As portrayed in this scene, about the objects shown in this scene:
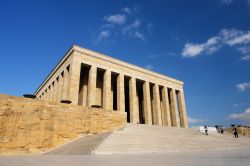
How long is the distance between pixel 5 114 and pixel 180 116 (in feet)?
91.4

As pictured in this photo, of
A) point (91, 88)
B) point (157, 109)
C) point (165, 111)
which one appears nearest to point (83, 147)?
point (91, 88)

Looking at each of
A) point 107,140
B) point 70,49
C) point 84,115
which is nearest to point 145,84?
point 70,49

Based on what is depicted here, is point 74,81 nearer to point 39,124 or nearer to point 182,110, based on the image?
point 39,124

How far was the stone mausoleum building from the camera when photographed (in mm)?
24062

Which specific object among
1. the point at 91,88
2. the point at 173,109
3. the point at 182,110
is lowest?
the point at 182,110

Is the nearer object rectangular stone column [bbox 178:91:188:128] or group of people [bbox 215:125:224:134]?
group of people [bbox 215:125:224:134]

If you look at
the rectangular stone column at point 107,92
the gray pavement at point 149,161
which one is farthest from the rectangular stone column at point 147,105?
the gray pavement at point 149,161

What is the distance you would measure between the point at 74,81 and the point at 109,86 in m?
4.99

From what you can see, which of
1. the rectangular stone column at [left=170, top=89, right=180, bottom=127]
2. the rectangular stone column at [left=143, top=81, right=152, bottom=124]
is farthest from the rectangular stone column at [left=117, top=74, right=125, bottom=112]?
the rectangular stone column at [left=170, top=89, right=180, bottom=127]

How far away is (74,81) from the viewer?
903 inches

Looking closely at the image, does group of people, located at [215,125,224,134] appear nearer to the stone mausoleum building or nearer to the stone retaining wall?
the stone mausoleum building

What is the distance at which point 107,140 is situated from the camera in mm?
10297

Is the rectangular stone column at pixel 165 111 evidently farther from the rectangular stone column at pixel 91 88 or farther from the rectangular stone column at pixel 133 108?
the rectangular stone column at pixel 91 88

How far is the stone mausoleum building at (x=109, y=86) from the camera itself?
2406 cm
